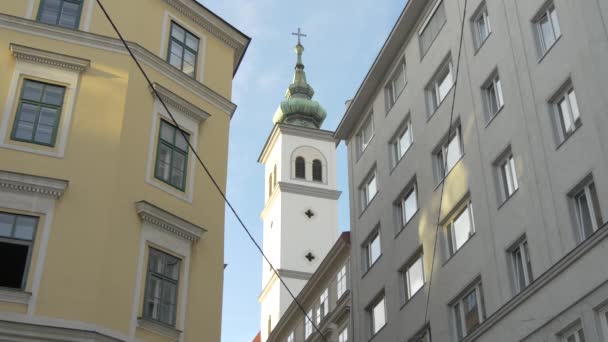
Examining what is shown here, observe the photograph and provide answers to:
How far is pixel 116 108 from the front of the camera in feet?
72.9

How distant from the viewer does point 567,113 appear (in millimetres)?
22406

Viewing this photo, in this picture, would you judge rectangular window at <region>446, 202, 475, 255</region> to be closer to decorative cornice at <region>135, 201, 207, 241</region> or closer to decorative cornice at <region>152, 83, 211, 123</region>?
decorative cornice at <region>152, 83, 211, 123</region>

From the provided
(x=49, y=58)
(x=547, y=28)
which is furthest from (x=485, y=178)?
(x=49, y=58)

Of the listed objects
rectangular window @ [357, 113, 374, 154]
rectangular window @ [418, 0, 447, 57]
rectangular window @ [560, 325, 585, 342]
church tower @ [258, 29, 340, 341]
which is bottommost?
rectangular window @ [560, 325, 585, 342]

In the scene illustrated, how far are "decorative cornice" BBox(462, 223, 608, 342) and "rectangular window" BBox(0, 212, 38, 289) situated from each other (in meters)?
11.8

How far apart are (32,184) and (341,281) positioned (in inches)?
853

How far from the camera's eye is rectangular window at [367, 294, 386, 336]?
32531 millimetres

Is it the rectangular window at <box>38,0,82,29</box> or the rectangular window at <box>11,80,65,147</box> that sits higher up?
the rectangular window at <box>38,0,82,29</box>

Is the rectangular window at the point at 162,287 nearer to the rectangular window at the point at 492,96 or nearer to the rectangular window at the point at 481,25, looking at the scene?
the rectangular window at the point at 492,96

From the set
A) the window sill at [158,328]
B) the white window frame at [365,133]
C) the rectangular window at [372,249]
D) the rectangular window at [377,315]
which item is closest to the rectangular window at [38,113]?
the window sill at [158,328]

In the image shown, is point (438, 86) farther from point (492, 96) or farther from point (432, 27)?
point (492, 96)

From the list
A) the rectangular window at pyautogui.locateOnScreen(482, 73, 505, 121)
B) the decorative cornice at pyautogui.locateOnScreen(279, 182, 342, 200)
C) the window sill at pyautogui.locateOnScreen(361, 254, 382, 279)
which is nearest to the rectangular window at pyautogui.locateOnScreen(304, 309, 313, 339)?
the window sill at pyautogui.locateOnScreen(361, 254, 382, 279)

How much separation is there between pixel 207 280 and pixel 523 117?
9398 mm

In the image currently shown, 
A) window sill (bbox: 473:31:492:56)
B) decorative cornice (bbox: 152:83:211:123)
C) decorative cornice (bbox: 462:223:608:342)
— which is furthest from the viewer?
window sill (bbox: 473:31:492:56)
